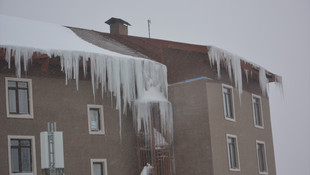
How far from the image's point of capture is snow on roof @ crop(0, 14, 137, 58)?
18797mm

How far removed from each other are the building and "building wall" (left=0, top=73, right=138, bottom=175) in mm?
33

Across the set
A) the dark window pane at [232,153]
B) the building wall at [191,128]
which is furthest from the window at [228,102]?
the building wall at [191,128]

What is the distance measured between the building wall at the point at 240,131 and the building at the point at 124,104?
40 mm

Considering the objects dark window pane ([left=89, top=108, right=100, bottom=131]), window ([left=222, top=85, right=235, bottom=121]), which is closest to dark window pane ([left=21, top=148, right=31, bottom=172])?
dark window pane ([left=89, top=108, right=100, bottom=131])

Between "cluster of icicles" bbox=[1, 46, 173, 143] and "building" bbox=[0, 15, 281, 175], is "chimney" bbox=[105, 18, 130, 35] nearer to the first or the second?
"building" bbox=[0, 15, 281, 175]

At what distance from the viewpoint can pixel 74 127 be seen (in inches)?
761

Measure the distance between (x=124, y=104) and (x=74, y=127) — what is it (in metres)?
2.33

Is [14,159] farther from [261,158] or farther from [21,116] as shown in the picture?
[261,158]

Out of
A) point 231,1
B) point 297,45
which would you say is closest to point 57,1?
point 231,1

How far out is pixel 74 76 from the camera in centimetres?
1950

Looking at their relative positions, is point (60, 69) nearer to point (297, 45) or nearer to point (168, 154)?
point (168, 154)

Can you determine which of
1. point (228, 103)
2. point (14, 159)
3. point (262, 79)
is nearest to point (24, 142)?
point (14, 159)

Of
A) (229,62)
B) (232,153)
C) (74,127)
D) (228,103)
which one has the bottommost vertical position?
(232,153)

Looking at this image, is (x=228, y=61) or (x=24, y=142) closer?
(x=24, y=142)
